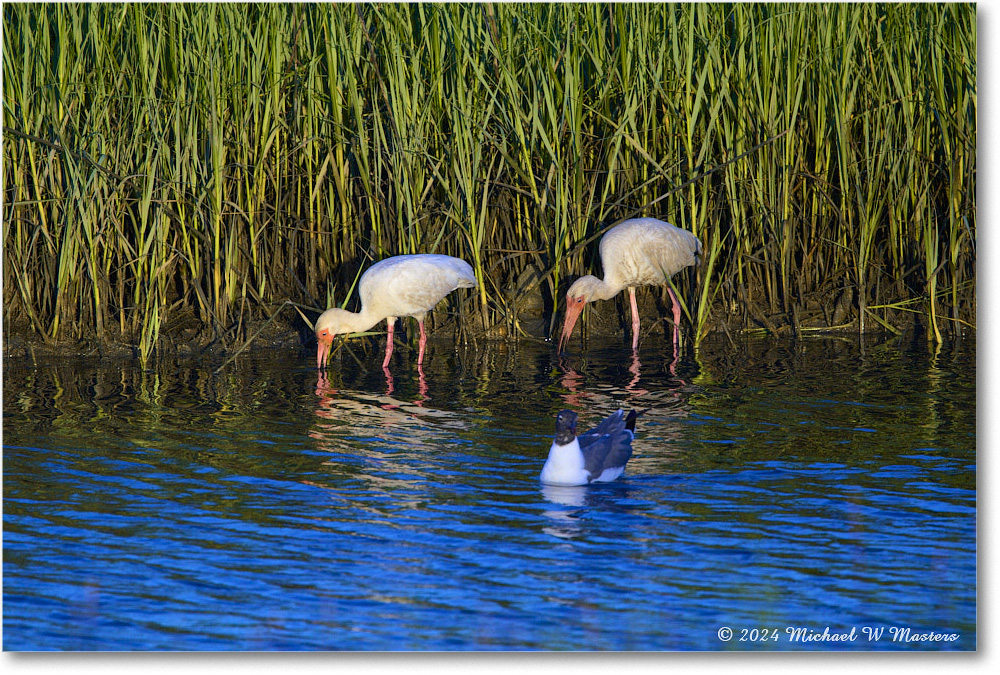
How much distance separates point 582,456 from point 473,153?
2.99 meters

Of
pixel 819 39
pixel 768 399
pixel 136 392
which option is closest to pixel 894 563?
pixel 768 399

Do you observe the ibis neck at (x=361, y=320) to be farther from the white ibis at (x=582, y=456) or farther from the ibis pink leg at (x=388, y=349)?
the white ibis at (x=582, y=456)

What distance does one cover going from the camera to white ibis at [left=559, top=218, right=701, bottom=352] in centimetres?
788

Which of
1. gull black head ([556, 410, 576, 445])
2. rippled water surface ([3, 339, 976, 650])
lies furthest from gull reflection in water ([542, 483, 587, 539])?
gull black head ([556, 410, 576, 445])

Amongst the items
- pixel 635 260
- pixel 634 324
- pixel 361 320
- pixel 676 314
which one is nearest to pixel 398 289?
pixel 361 320

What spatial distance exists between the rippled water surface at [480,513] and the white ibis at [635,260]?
2.88 ft

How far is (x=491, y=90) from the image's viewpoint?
290 inches

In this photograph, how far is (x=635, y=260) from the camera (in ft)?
25.9

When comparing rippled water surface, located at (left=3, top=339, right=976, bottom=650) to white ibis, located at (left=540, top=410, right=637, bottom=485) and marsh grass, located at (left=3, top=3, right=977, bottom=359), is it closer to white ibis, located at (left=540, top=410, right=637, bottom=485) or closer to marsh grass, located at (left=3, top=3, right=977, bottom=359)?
white ibis, located at (left=540, top=410, right=637, bottom=485)

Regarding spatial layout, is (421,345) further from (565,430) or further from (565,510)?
(565,510)

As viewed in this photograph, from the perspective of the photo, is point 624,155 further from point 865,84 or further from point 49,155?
point 49,155

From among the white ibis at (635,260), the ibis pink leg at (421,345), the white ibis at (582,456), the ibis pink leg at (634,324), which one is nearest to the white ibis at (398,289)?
the ibis pink leg at (421,345)

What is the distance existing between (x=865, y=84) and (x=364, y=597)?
483cm

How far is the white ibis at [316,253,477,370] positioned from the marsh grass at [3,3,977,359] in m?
0.24
